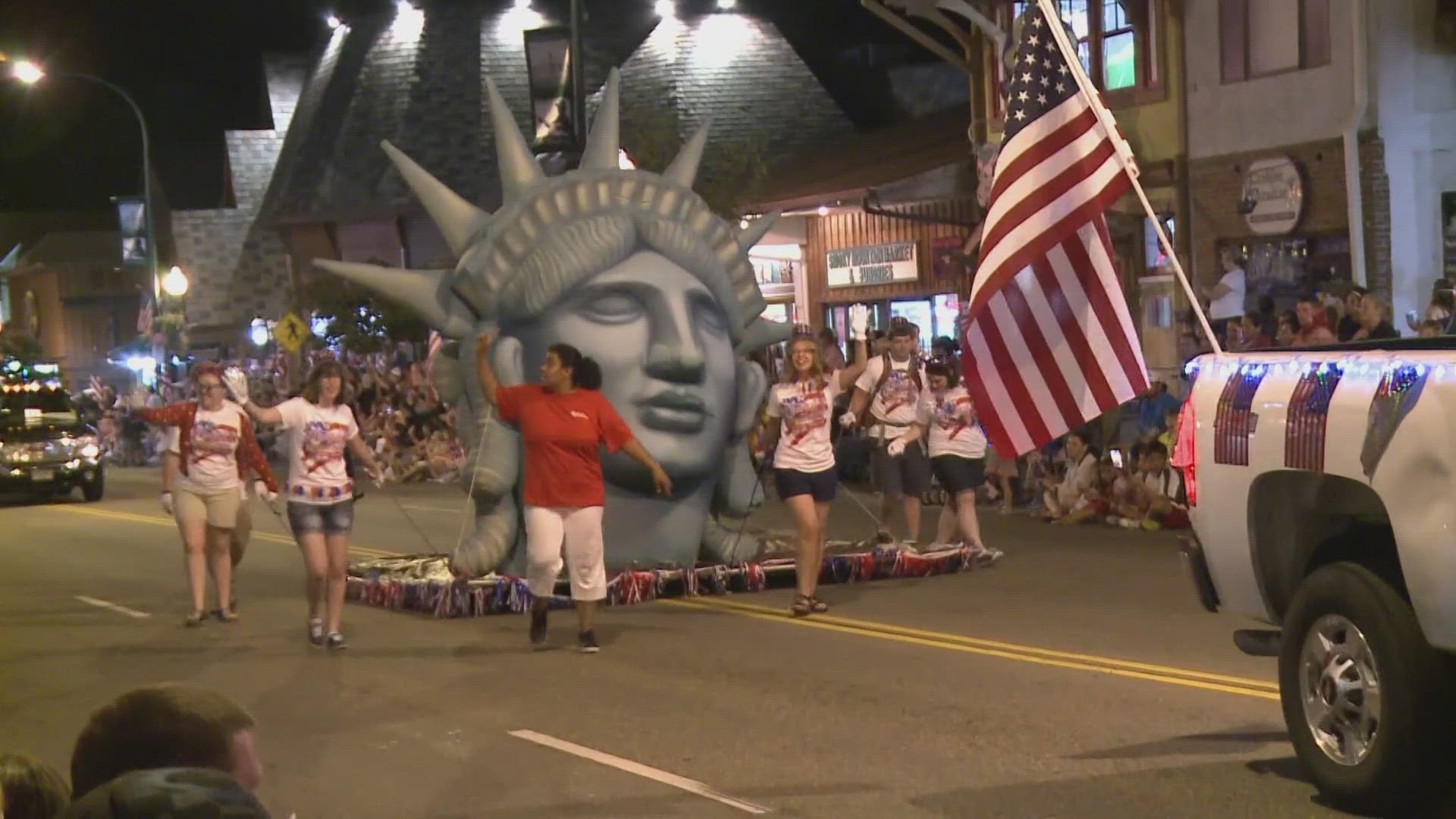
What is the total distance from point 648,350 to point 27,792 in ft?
34.6

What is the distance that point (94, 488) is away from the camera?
2850cm

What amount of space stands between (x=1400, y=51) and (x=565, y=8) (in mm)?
29822

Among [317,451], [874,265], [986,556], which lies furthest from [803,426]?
[874,265]

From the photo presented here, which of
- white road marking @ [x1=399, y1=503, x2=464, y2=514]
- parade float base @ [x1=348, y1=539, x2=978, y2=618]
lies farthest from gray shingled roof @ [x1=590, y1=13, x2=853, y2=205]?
parade float base @ [x1=348, y1=539, x2=978, y2=618]

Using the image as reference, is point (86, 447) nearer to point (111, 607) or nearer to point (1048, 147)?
point (111, 607)

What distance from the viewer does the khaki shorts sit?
1329 centimetres

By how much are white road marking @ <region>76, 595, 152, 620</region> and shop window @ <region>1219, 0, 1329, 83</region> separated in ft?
43.6

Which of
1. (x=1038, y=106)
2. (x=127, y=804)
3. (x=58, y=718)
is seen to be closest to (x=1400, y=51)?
(x=1038, y=106)

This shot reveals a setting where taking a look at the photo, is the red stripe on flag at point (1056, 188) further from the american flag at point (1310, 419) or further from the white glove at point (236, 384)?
the white glove at point (236, 384)

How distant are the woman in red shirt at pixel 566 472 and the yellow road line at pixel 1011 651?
5.29 ft

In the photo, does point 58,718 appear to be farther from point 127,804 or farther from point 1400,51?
point 1400,51

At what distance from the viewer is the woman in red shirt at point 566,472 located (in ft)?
36.8

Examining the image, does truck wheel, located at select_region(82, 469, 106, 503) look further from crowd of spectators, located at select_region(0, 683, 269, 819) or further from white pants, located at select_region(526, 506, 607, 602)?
crowd of spectators, located at select_region(0, 683, 269, 819)

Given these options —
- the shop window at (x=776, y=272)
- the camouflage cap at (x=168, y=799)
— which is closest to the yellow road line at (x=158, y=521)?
the shop window at (x=776, y=272)
